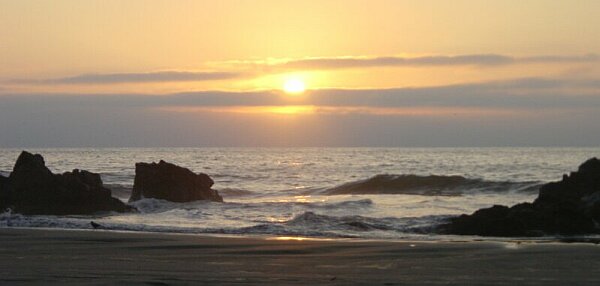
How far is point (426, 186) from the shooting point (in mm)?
39875

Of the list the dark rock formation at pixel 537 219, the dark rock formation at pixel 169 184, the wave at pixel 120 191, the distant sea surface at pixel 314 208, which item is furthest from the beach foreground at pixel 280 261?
the wave at pixel 120 191

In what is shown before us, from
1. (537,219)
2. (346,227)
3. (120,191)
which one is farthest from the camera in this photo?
(120,191)

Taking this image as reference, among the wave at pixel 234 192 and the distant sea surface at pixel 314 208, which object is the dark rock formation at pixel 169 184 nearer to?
the distant sea surface at pixel 314 208

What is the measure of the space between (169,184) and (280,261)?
53.6 feet

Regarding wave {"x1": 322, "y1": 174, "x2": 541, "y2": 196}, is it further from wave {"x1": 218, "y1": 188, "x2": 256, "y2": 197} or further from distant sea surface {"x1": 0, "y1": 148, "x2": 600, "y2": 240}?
wave {"x1": 218, "y1": 188, "x2": 256, "y2": 197}

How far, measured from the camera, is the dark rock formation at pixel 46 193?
22.2 meters

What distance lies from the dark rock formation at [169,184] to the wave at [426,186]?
12.4 m

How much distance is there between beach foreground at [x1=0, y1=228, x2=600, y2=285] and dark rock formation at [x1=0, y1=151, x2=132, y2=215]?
819cm

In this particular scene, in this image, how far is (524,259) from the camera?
35.9 ft

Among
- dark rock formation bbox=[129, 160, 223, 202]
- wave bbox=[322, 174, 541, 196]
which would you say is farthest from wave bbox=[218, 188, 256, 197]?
dark rock formation bbox=[129, 160, 223, 202]

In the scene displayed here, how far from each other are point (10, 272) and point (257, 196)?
27.4 meters

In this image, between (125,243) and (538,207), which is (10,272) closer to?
(125,243)

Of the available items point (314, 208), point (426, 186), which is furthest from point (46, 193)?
point (426, 186)

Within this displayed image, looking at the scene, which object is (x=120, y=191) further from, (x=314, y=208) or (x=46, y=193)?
(x=46, y=193)
